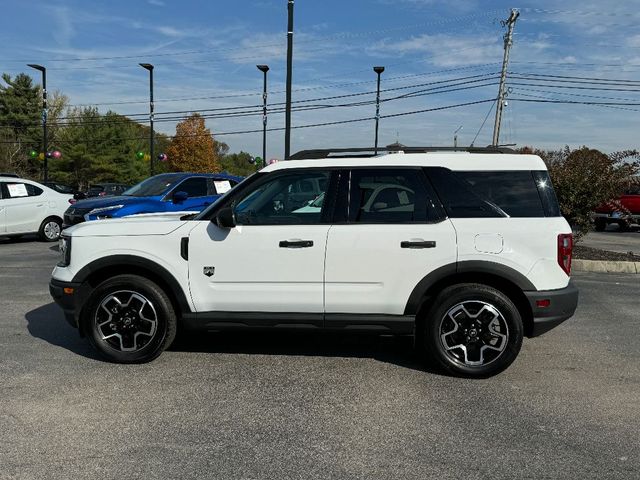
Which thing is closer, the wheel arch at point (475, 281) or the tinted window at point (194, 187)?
the wheel arch at point (475, 281)

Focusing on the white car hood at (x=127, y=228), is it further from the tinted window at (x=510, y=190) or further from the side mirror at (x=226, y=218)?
the tinted window at (x=510, y=190)

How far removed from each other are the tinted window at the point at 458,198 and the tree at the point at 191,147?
5252 cm

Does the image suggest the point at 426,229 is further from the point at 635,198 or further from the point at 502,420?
the point at 635,198

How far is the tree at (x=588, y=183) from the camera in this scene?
1153 centimetres

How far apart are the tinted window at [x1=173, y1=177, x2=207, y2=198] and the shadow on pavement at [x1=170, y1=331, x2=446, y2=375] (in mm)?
5909

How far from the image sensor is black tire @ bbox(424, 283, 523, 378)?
451 cm

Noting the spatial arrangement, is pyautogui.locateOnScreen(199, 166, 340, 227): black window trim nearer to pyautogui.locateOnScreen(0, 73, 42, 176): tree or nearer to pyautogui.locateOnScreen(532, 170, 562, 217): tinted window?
pyautogui.locateOnScreen(532, 170, 562, 217): tinted window

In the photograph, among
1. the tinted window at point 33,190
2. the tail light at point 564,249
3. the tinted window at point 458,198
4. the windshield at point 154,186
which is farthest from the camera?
the tinted window at point 33,190

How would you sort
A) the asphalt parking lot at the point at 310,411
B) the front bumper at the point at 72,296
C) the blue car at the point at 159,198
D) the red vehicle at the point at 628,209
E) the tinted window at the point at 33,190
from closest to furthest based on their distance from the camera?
A: the asphalt parking lot at the point at 310,411 < the front bumper at the point at 72,296 < the blue car at the point at 159,198 < the tinted window at the point at 33,190 < the red vehicle at the point at 628,209

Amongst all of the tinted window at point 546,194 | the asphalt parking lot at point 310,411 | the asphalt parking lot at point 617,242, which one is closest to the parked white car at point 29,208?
the asphalt parking lot at point 310,411

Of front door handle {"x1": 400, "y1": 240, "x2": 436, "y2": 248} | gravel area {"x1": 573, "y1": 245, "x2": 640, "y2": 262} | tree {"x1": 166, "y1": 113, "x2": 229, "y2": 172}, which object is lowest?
gravel area {"x1": 573, "y1": 245, "x2": 640, "y2": 262}

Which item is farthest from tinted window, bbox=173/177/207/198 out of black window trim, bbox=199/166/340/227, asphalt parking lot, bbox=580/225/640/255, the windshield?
asphalt parking lot, bbox=580/225/640/255

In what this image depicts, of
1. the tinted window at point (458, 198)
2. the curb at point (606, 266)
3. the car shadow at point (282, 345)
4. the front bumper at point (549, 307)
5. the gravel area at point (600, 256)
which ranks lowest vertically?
the car shadow at point (282, 345)

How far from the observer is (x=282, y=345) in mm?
5520
